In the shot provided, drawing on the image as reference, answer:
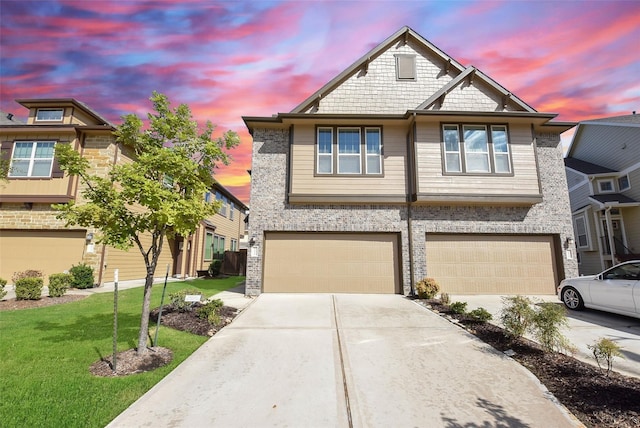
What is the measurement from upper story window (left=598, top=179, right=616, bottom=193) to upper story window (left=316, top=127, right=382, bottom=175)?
18.1 metres

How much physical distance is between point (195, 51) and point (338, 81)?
19.1ft

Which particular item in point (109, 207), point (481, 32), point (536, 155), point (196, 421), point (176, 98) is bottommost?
point (196, 421)

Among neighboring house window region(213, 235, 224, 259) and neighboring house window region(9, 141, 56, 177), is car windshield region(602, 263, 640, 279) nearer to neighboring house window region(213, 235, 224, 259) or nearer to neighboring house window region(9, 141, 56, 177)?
neighboring house window region(9, 141, 56, 177)

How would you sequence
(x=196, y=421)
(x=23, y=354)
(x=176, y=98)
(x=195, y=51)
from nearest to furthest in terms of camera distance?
(x=196, y=421) → (x=23, y=354) → (x=176, y=98) → (x=195, y=51)

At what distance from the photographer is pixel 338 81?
12719mm

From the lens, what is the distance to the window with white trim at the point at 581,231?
750 inches

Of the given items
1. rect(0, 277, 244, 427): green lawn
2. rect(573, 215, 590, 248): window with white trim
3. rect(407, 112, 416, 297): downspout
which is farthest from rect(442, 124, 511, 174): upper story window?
rect(573, 215, 590, 248): window with white trim

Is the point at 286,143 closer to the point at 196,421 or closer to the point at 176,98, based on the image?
the point at 176,98

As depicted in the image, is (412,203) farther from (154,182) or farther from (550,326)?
(154,182)

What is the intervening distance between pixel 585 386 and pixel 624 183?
2270cm

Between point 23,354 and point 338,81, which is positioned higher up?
point 338,81

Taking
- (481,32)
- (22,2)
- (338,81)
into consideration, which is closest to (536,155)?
(481,32)

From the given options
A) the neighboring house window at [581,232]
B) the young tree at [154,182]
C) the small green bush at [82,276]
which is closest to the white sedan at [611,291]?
the young tree at [154,182]

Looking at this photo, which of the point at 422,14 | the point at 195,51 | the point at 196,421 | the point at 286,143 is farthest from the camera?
the point at 286,143
